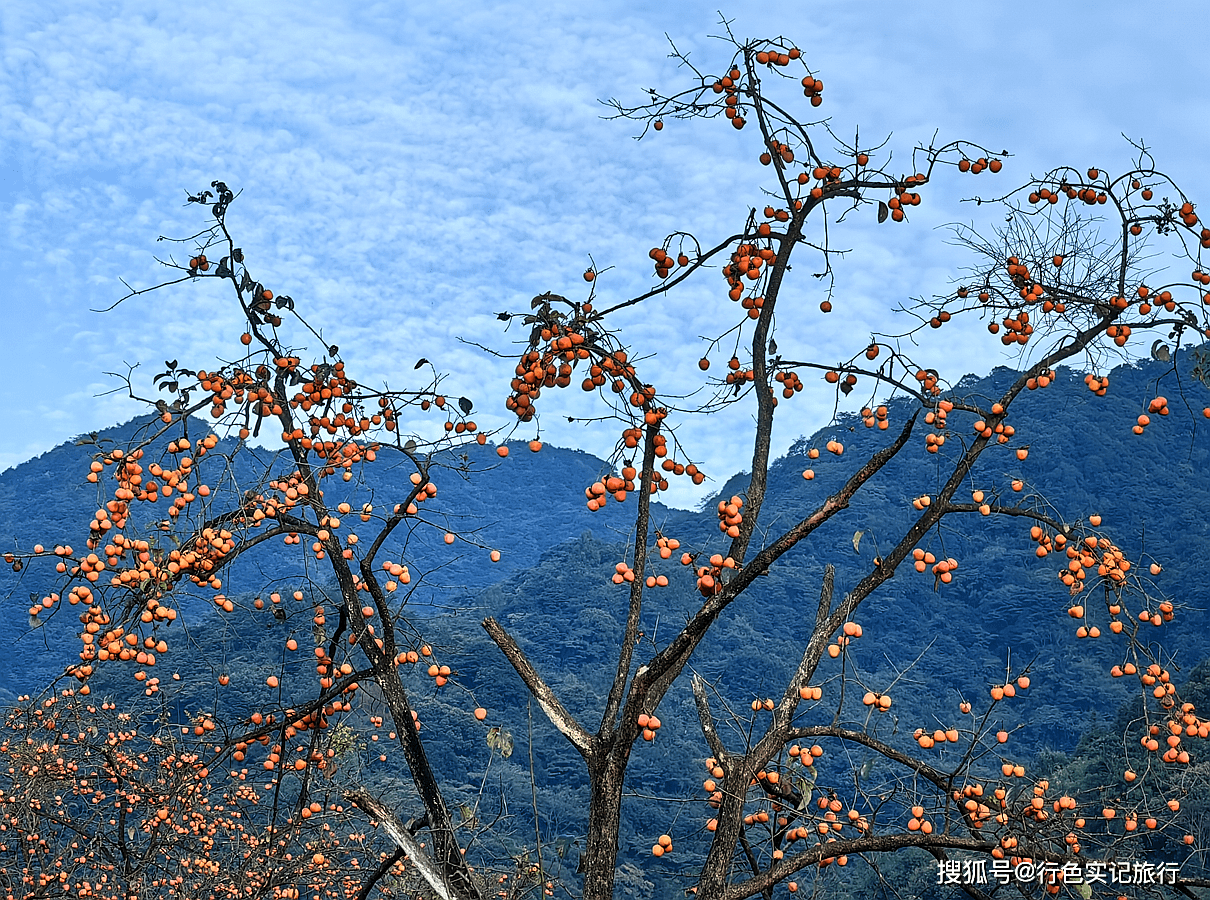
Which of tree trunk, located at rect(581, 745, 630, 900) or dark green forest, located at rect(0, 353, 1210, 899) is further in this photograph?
dark green forest, located at rect(0, 353, 1210, 899)

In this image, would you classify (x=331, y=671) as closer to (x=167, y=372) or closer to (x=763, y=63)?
(x=167, y=372)

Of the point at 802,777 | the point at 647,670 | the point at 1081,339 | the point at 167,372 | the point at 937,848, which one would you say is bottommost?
the point at 937,848

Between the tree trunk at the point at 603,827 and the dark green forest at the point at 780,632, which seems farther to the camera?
the dark green forest at the point at 780,632

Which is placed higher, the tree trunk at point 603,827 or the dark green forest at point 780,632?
the dark green forest at point 780,632

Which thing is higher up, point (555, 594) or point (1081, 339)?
point (555, 594)

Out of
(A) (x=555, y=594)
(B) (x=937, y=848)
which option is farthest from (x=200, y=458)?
(A) (x=555, y=594)

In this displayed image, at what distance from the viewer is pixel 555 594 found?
27156mm

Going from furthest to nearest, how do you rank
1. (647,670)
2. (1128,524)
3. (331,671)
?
1. (1128,524)
2. (331,671)
3. (647,670)

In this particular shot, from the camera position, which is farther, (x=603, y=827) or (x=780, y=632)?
(x=780, y=632)

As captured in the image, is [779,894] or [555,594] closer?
[779,894]

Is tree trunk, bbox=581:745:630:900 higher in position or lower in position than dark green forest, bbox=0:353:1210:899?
lower

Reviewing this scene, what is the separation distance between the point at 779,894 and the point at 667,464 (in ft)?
49.4

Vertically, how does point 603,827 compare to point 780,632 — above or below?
below

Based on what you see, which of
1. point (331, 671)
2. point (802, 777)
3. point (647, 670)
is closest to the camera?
point (647, 670)
